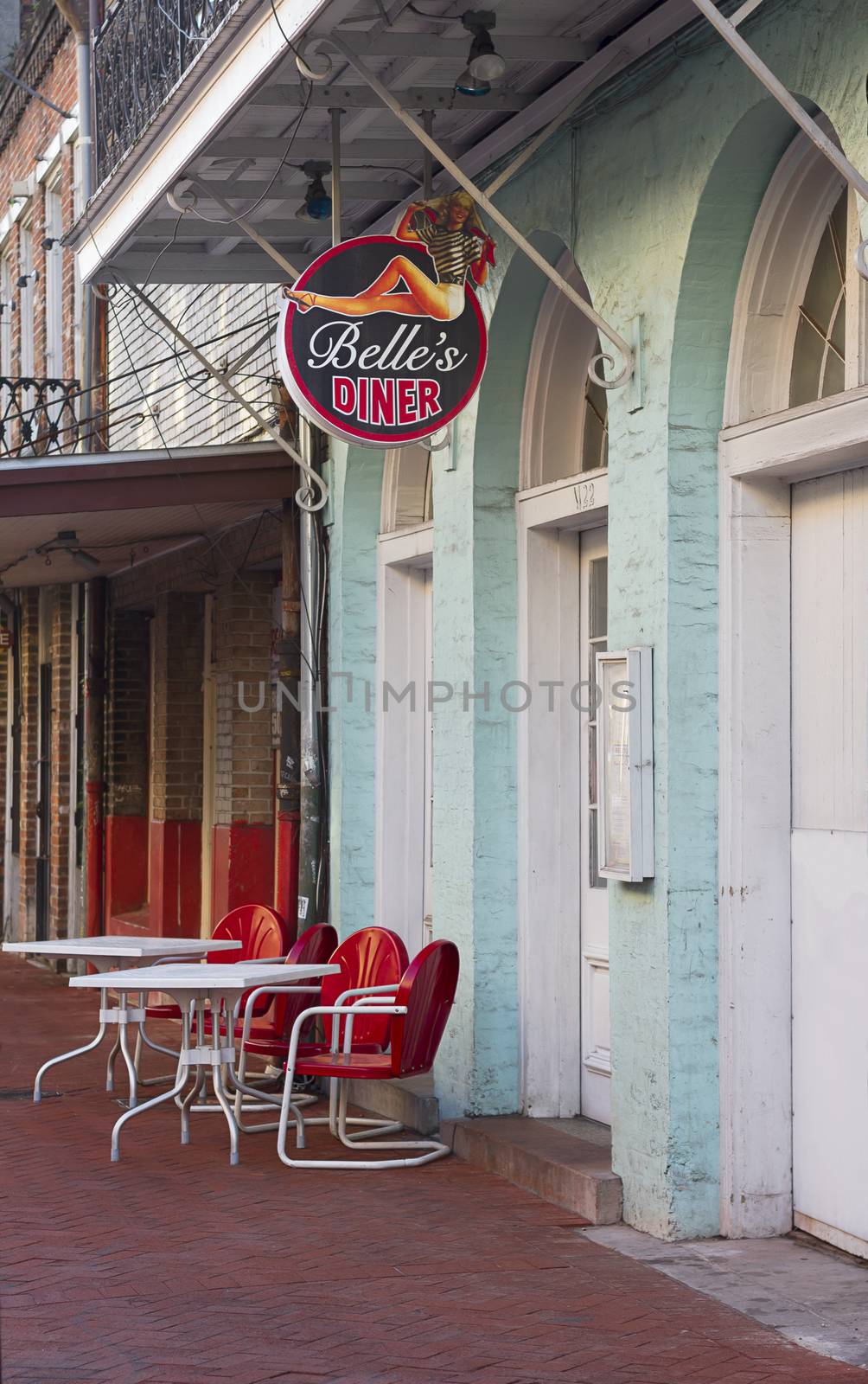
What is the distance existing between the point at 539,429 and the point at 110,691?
7806mm

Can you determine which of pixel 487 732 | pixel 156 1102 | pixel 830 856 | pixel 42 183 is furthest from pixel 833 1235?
pixel 42 183

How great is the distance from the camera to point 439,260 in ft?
22.7

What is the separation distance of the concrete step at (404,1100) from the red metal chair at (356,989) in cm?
11

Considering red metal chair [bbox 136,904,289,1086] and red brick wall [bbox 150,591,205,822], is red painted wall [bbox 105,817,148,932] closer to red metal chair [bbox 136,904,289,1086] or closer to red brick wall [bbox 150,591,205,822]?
red brick wall [bbox 150,591,205,822]

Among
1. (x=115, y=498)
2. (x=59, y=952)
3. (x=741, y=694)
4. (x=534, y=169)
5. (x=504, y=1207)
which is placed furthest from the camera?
(x=115, y=498)

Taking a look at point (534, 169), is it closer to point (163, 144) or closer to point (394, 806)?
point (163, 144)

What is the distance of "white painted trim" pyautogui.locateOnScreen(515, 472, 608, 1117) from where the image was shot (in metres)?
7.73

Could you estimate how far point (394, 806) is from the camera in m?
9.33

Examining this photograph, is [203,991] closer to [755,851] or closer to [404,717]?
[404,717]

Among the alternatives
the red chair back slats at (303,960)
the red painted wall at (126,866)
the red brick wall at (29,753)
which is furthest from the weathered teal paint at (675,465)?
the red brick wall at (29,753)

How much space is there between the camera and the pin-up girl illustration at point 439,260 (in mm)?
6781

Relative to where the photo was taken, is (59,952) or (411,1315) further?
(59,952)

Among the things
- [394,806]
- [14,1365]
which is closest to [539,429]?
[394,806]

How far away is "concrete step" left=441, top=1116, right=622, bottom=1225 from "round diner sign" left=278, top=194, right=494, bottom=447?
2.72 m
